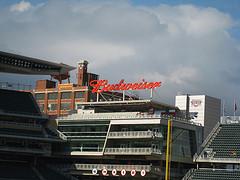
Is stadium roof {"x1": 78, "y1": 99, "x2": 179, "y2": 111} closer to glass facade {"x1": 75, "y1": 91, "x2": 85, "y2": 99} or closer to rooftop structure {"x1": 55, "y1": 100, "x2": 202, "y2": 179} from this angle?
rooftop structure {"x1": 55, "y1": 100, "x2": 202, "y2": 179}

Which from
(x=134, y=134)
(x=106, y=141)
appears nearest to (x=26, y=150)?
(x=106, y=141)

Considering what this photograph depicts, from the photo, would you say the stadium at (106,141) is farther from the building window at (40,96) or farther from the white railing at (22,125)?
the building window at (40,96)

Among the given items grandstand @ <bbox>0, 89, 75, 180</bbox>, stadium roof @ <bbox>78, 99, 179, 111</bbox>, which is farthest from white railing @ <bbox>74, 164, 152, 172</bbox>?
stadium roof @ <bbox>78, 99, 179, 111</bbox>

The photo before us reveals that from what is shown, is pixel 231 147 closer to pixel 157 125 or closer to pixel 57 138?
pixel 157 125

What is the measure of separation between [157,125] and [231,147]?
1098 cm

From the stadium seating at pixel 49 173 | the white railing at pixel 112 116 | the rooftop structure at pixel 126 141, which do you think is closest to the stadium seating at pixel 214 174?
the rooftop structure at pixel 126 141

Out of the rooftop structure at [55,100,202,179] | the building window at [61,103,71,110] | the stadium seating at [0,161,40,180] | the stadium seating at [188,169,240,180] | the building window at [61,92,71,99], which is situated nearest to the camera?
the stadium seating at [188,169,240,180]

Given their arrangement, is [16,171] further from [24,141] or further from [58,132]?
[58,132]

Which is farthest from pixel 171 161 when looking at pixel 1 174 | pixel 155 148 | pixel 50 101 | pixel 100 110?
pixel 50 101

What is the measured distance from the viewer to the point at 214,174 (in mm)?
82812

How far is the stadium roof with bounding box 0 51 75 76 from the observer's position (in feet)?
310

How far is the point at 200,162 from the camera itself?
86688 millimetres

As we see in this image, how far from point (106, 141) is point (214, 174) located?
56.3 feet

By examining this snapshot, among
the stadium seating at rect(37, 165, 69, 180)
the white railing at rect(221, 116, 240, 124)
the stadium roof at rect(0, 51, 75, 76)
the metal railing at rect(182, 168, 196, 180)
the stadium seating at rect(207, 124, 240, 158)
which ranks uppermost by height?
the stadium roof at rect(0, 51, 75, 76)
